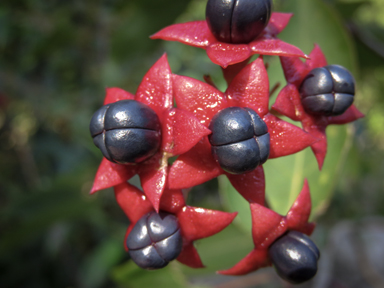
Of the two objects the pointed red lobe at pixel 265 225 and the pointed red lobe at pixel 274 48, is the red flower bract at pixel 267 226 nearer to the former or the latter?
the pointed red lobe at pixel 265 225

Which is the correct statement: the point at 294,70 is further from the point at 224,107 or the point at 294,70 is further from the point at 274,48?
the point at 224,107

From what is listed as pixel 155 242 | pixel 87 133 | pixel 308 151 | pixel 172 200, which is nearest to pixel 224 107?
pixel 172 200

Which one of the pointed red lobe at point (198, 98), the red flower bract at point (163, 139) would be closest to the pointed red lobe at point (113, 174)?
the red flower bract at point (163, 139)

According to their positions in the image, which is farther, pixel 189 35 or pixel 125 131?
pixel 189 35

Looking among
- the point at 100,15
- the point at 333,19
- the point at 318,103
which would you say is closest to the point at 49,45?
the point at 100,15

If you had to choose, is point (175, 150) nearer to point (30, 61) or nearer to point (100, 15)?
point (100, 15)

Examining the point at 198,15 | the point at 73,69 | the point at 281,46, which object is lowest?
the point at 73,69

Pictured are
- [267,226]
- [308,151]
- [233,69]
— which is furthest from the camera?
[308,151]
